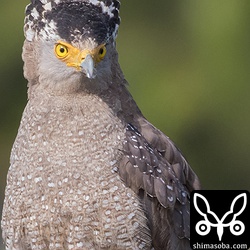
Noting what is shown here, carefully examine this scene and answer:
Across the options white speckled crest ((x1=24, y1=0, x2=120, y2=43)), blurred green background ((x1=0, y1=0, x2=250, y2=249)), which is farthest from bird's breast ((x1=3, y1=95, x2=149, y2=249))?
blurred green background ((x1=0, y1=0, x2=250, y2=249))

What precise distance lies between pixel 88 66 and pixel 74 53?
183mm

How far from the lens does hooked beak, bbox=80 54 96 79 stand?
24.6ft

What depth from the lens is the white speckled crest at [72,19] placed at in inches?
300

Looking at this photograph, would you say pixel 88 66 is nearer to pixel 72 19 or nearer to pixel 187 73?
pixel 72 19

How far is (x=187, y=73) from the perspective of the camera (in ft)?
50.1

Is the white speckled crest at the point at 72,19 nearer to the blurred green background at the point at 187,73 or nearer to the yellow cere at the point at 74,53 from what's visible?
the yellow cere at the point at 74,53

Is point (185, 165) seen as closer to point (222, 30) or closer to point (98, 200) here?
point (98, 200)

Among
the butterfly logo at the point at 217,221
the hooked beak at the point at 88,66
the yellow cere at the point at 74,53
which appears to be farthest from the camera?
the butterfly logo at the point at 217,221

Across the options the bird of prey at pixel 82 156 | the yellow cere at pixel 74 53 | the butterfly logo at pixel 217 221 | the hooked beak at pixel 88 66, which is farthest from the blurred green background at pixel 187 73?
the hooked beak at pixel 88 66

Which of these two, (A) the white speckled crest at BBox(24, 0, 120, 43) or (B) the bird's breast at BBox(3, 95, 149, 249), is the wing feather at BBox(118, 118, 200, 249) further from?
(A) the white speckled crest at BBox(24, 0, 120, 43)

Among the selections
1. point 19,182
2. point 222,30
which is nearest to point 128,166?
point 19,182

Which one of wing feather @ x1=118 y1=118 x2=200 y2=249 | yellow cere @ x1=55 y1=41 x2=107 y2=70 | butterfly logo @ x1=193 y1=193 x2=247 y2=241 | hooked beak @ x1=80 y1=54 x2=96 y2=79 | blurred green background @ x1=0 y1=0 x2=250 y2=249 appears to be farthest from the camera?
blurred green background @ x1=0 y1=0 x2=250 y2=249

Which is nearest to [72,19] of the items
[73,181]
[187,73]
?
[73,181]

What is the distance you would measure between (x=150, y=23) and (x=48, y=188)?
804 centimetres
